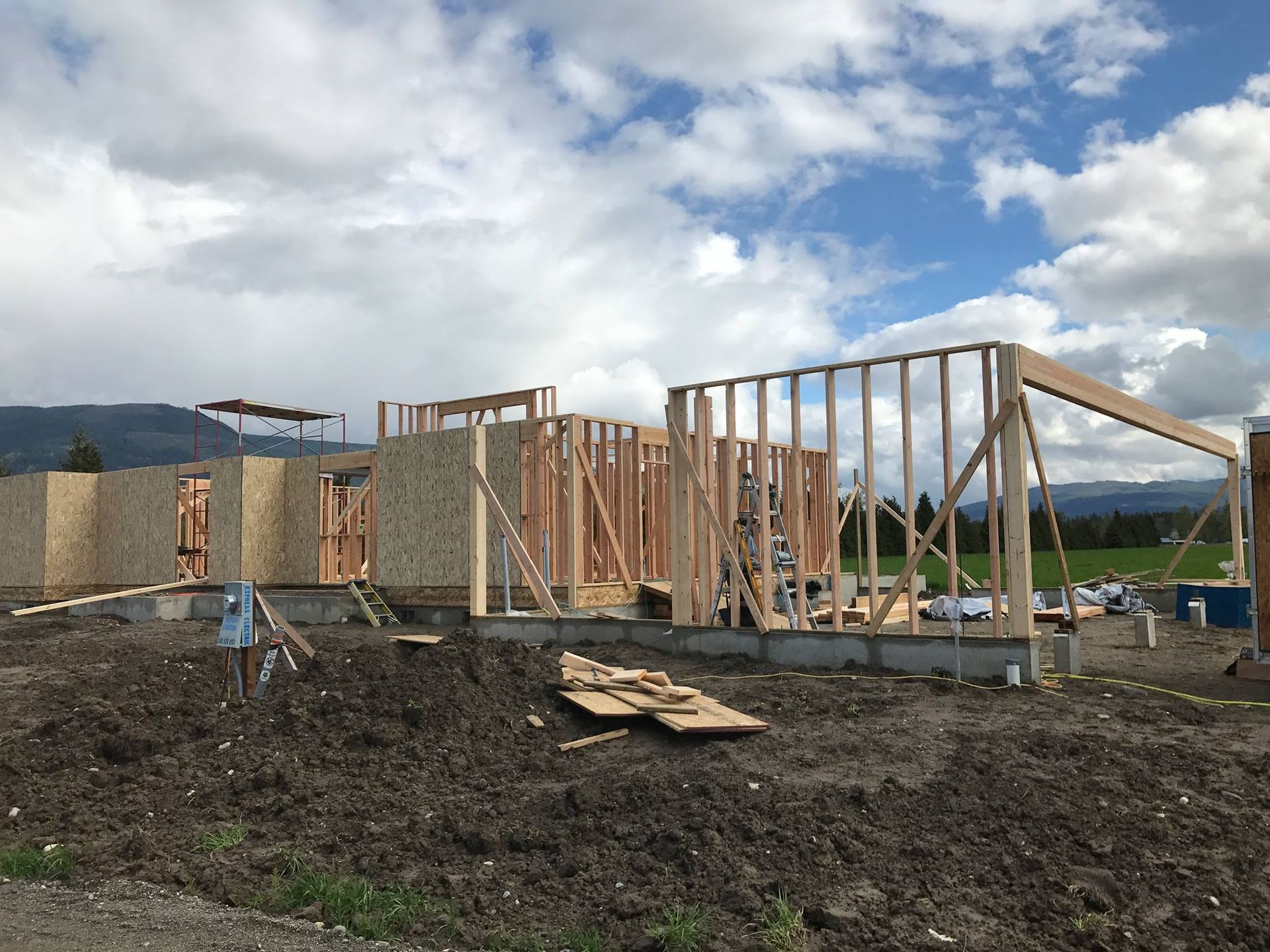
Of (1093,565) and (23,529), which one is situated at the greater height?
(23,529)

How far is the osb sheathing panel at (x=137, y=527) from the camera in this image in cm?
2044

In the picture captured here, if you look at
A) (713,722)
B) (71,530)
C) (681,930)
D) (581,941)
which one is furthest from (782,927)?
(71,530)

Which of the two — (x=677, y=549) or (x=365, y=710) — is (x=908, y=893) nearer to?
(x=365, y=710)

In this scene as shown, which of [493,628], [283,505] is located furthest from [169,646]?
[283,505]

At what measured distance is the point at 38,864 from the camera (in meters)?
5.02

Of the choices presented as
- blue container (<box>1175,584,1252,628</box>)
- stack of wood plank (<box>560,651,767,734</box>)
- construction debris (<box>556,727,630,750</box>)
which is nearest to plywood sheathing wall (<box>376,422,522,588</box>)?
stack of wood plank (<box>560,651,767,734</box>)

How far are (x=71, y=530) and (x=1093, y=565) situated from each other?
33442 millimetres

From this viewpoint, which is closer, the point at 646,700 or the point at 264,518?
the point at 646,700

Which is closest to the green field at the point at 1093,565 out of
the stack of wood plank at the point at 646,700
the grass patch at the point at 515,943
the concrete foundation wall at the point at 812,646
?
the concrete foundation wall at the point at 812,646

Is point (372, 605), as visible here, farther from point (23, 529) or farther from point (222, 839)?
point (23, 529)

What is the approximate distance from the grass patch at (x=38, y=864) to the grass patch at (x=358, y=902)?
1246 mm

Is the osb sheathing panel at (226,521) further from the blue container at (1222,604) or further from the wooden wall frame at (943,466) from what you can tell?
the blue container at (1222,604)

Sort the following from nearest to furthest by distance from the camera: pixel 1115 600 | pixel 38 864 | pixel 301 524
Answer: pixel 38 864
pixel 1115 600
pixel 301 524

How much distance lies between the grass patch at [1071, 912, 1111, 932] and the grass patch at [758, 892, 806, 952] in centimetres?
108
